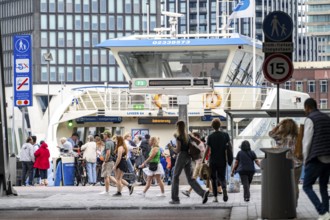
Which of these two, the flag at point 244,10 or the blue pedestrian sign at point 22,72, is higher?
the flag at point 244,10

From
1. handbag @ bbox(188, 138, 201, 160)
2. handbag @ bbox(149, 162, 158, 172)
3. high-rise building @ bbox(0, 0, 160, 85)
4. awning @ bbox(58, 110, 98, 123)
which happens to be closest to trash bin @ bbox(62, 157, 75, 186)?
handbag @ bbox(149, 162, 158, 172)

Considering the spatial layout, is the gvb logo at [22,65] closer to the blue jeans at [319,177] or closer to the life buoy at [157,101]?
the life buoy at [157,101]

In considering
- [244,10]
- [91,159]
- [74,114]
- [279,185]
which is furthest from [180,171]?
[244,10]

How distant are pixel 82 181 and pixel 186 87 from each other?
664 centimetres

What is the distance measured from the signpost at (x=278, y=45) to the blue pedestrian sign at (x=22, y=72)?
18242 mm

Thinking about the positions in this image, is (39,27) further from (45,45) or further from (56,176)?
(56,176)

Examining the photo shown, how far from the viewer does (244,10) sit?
6719 centimetres

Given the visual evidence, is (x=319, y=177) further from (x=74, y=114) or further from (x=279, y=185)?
(x=74, y=114)

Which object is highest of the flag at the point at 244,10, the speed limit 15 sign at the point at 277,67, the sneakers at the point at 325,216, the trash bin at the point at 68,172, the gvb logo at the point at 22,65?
the flag at the point at 244,10

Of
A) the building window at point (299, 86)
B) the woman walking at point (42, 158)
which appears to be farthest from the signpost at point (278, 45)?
the building window at point (299, 86)

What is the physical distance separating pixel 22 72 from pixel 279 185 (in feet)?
64.3

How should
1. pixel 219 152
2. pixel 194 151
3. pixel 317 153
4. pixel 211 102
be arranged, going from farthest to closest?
pixel 211 102
pixel 194 151
pixel 219 152
pixel 317 153

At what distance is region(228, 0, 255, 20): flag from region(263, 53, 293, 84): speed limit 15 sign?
45.2 meters

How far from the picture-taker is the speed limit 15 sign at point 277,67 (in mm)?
19984
